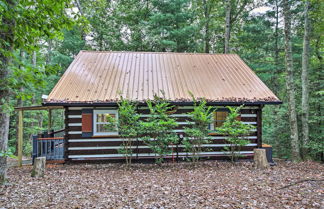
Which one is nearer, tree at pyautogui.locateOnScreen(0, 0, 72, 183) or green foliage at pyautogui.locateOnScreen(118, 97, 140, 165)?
tree at pyautogui.locateOnScreen(0, 0, 72, 183)

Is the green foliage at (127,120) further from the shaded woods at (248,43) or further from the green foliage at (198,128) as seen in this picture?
the shaded woods at (248,43)

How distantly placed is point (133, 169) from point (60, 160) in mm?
3130

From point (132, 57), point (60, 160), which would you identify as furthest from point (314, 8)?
point (60, 160)

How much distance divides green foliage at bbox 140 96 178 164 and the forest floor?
0.77m

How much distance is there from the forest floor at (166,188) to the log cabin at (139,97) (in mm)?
1025

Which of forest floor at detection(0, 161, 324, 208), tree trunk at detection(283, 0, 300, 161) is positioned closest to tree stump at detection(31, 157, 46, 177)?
forest floor at detection(0, 161, 324, 208)

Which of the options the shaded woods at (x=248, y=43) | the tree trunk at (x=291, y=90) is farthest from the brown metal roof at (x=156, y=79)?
the shaded woods at (x=248, y=43)

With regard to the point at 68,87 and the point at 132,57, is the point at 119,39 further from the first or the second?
the point at 68,87

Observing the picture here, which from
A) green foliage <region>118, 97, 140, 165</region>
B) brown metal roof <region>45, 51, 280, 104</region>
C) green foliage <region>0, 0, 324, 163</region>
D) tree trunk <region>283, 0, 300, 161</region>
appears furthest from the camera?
green foliage <region>0, 0, 324, 163</region>

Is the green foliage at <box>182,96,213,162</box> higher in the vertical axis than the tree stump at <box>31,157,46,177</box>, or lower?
higher

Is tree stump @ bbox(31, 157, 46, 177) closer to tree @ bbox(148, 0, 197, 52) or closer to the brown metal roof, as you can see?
the brown metal roof

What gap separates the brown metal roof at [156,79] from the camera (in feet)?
27.5

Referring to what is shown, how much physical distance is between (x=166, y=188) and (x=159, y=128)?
2.51m

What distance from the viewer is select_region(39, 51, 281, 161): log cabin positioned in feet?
27.0
